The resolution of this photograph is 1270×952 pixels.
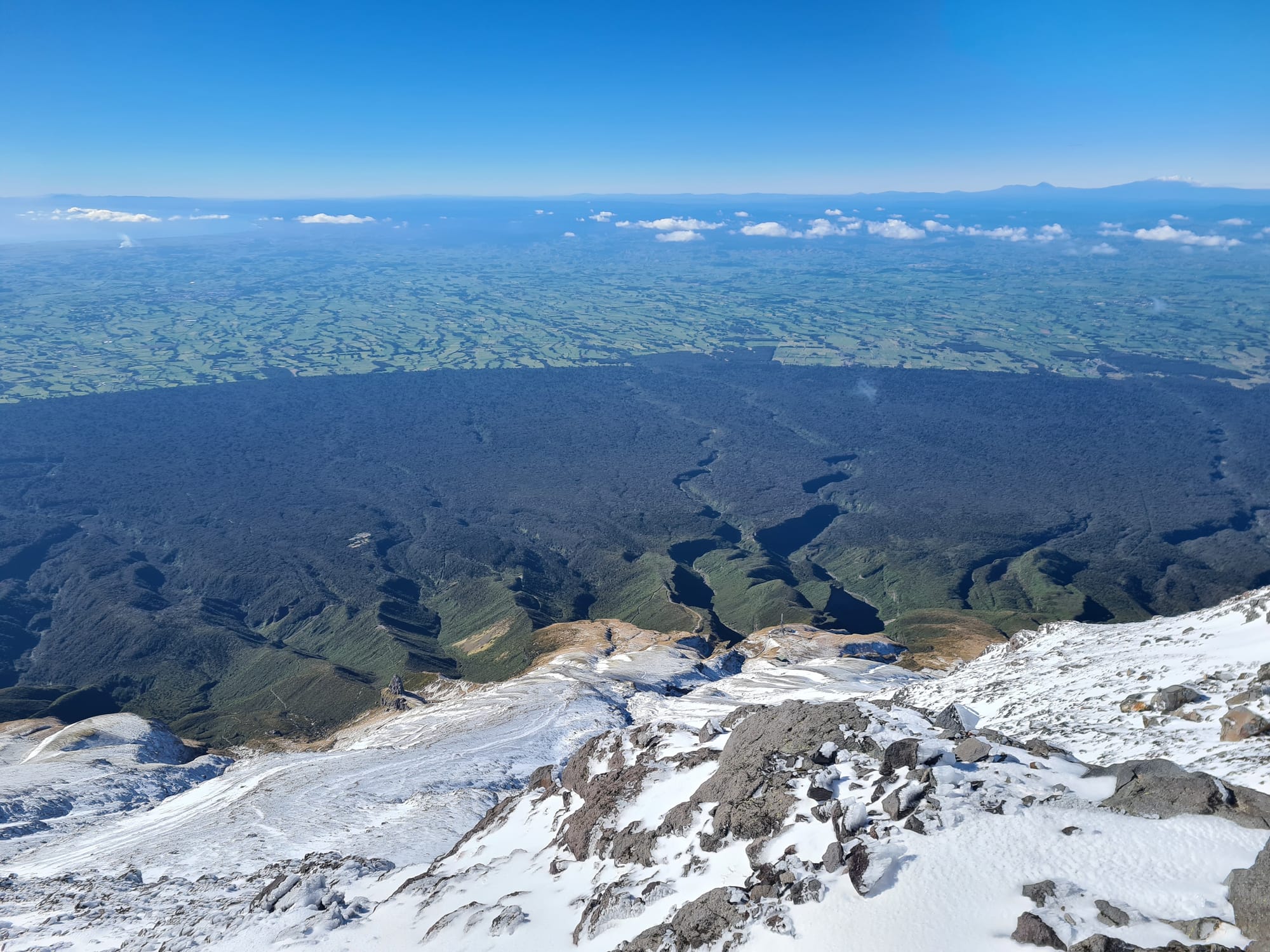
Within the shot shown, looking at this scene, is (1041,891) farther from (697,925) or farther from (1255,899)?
(697,925)

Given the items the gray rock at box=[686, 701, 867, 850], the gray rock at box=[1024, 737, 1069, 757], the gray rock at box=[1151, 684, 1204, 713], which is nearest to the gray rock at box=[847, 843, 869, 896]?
the gray rock at box=[686, 701, 867, 850]


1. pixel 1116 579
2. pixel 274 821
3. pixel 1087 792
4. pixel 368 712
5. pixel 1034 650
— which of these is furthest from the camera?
pixel 1116 579

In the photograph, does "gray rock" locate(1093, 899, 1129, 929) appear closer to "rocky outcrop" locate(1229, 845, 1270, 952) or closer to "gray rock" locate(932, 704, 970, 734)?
"rocky outcrop" locate(1229, 845, 1270, 952)

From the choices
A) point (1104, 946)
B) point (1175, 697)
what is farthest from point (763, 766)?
point (1175, 697)

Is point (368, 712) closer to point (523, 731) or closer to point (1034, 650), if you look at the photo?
point (523, 731)

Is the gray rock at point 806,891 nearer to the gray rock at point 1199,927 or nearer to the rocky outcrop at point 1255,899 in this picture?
the gray rock at point 1199,927

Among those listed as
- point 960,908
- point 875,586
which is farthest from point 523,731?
point 875,586

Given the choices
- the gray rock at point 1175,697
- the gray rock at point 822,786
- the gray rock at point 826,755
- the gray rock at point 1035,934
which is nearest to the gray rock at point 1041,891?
the gray rock at point 1035,934
